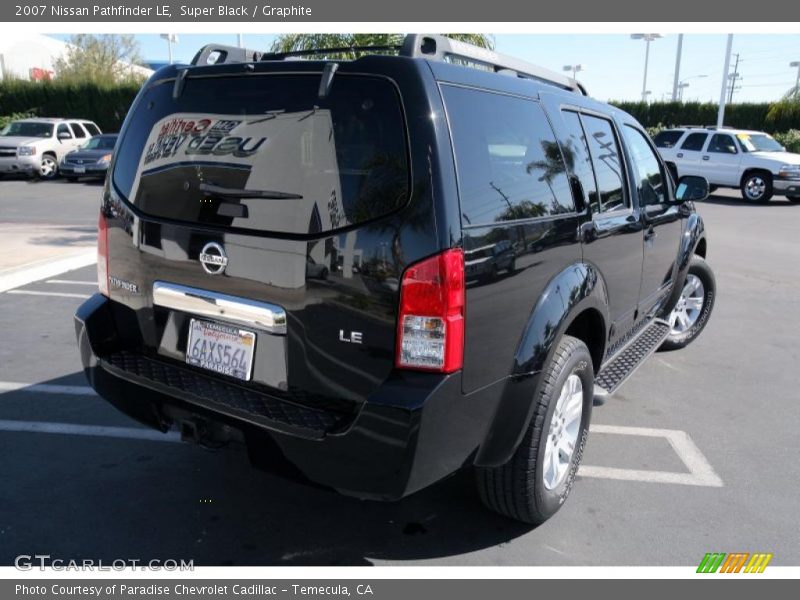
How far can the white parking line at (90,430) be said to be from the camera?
3867 millimetres

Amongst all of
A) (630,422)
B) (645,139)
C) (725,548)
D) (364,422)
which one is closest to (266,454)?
(364,422)

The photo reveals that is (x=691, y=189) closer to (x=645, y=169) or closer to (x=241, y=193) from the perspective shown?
(x=645, y=169)

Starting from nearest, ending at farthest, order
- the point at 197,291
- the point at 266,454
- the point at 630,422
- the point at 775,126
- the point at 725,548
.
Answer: the point at 266,454, the point at 197,291, the point at 725,548, the point at 630,422, the point at 775,126

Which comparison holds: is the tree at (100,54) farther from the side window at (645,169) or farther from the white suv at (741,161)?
the side window at (645,169)

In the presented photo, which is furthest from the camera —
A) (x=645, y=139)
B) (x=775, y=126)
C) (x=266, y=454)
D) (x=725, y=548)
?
(x=775, y=126)

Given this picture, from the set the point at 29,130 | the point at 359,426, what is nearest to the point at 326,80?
the point at 359,426

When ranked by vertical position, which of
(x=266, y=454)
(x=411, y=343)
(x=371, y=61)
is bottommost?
(x=266, y=454)

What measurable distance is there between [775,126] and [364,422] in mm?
32906

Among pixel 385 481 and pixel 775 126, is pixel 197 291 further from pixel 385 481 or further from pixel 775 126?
pixel 775 126

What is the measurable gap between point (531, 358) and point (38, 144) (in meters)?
22.2

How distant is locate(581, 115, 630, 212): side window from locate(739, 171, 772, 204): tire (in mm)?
15961

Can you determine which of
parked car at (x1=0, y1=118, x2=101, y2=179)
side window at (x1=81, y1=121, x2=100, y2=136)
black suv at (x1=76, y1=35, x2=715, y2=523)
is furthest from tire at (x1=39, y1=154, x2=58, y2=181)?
black suv at (x1=76, y1=35, x2=715, y2=523)

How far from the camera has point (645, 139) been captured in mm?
4715

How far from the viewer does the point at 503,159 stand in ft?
8.96
